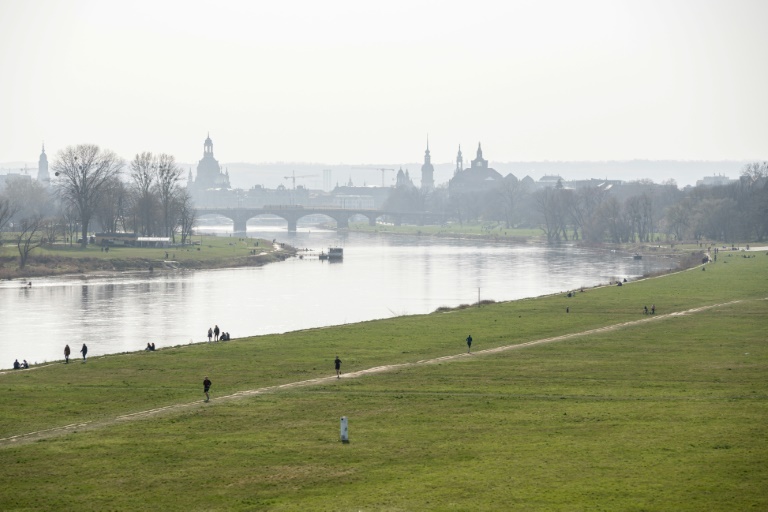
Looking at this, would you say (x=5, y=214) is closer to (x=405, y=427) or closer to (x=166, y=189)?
(x=166, y=189)

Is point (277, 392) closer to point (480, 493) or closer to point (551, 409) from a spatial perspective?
point (551, 409)

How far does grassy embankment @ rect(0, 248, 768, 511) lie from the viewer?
27.5m

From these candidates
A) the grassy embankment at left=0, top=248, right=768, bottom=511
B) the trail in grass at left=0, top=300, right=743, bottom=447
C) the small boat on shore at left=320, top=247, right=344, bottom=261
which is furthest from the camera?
the small boat on shore at left=320, top=247, right=344, bottom=261

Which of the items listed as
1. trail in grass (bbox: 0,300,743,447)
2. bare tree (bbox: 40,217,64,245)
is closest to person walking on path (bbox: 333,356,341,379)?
trail in grass (bbox: 0,300,743,447)

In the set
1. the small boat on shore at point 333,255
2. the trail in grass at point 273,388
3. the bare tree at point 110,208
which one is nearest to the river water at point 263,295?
the small boat on shore at point 333,255

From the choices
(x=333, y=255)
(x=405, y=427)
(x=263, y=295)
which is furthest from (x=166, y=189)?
(x=405, y=427)

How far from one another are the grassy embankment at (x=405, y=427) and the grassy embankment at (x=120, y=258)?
62.7 metres

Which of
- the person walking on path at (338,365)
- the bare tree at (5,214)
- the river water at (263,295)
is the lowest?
the river water at (263,295)

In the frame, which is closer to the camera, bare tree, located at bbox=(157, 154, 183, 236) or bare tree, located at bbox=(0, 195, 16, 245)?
bare tree, located at bbox=(0, 195, 16, 245)

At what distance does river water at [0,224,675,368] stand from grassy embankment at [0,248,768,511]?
13.1 m

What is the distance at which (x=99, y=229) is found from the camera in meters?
173

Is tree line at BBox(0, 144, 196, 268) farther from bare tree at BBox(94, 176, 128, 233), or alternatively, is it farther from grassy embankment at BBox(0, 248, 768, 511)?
grassy embankment at BBox(0, 248, 768, 511)

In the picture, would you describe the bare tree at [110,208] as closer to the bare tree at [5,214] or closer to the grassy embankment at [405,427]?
the bare tree at [5,214]

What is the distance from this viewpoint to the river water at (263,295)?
66125 millimetres
